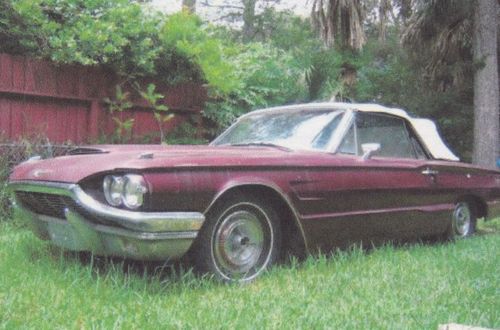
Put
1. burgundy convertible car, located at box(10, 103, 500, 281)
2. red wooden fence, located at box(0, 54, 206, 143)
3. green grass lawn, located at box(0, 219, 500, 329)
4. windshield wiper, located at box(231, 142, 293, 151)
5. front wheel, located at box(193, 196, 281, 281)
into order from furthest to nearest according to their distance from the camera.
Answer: red wooden fence, located at box(0, 54, 206, 143)
windshield wiper, located at box(231, 142, 293, 151)
front wheel, located at box(193, 196, 281, 281)
burgundy convertible car, located at box(10, 103, 500, 281)
green grass lawn, located at box(0, 219, 500, 329)

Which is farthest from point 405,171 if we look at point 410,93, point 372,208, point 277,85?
point 410,93

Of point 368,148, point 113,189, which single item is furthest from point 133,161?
point 368,148

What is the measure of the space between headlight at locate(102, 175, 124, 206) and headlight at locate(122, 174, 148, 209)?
0.04m

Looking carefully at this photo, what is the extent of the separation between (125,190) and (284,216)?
4.23 feet

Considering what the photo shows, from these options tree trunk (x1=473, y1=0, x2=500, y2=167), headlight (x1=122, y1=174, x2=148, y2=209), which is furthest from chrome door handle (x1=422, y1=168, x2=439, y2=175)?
tree trunk (x1=473, y1=0, x2=500, y2=167)

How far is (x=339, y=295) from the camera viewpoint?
3355mm

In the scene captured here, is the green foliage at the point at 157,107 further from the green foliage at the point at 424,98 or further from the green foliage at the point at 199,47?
the green foliage at the point at 424,98

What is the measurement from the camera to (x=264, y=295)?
130 inches

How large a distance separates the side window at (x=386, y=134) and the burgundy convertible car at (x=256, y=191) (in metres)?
0.01

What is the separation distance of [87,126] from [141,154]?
504 cm

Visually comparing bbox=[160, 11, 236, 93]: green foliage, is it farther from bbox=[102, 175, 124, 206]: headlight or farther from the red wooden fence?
bbox=[102, 175, 124, 206]: headlight

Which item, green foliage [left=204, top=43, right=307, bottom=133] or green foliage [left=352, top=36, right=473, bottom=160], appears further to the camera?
green foliage [left=352, top=36, right=473, bottom=160]

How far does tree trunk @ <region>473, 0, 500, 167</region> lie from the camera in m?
10.6

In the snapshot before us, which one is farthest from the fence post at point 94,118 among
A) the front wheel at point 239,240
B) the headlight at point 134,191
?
the headlight at point 134,191
